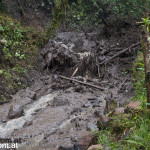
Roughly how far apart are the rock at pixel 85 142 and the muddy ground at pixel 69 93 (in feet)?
0.38

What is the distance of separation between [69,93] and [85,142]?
3.50 meters

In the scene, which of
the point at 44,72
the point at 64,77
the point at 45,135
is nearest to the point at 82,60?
the point at 64,77

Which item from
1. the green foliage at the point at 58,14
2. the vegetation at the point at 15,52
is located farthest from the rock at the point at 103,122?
the green foliage at the point at 58,14

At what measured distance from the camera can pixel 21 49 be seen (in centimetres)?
829

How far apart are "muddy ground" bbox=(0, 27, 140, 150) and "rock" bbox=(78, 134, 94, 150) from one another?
0.12 metres

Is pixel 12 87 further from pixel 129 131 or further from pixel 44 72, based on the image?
pixel 129 131

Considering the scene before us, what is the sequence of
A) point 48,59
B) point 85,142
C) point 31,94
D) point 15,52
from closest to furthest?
1. point 85,142
2. point 31,94
3. point 15,52
4. point 48,59

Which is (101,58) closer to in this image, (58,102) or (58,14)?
(58,102)

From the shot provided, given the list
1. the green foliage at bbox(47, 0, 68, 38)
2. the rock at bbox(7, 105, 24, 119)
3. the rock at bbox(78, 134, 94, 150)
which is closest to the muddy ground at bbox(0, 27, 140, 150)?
the rock at bbox(7, 105, 24, 119)

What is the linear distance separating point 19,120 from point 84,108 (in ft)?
6.07

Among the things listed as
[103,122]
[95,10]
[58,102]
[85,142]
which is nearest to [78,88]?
[58,102]

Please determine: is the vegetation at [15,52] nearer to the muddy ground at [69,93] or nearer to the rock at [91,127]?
the muddy ground at [69,93]

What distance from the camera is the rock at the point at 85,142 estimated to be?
312cm

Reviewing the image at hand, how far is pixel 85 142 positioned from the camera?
3158 mm
